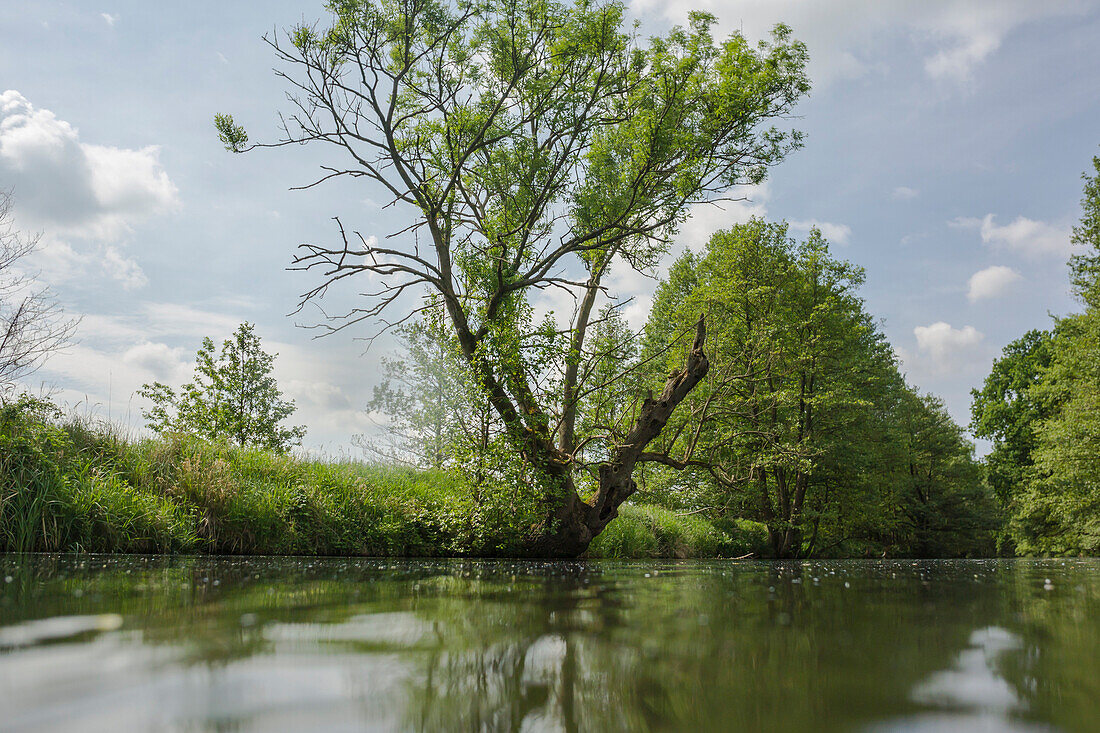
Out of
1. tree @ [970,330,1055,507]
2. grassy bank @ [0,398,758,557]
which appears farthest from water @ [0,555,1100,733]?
tree @ [970,330,1055,507]

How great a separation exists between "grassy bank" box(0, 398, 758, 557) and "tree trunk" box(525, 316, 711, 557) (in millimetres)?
855

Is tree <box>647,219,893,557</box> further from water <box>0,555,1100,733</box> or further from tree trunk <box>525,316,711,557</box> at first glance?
water <box>0,555,1100,733</box>

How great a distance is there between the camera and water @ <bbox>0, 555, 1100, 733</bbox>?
1352 mm

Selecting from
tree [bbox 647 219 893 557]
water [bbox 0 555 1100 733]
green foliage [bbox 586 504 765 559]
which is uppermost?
tree [bbox 647 219 893 557]

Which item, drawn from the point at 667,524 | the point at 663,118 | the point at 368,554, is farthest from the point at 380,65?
the point at 667,524

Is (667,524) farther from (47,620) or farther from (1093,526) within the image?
(1093,526)

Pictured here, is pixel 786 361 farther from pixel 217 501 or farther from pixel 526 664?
pixel 526 664

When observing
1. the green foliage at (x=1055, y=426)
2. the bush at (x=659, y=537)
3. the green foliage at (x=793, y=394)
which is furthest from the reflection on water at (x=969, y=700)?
the green foliage at (x=1055, y=426)

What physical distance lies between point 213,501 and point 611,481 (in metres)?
6.98

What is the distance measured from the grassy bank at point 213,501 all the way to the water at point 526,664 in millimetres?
5400

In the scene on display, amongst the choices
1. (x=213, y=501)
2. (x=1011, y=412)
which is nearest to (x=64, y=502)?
(x=213, y=501)

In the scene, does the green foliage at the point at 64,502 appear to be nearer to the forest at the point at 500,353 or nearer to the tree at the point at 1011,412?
the forest at the point at 500,353

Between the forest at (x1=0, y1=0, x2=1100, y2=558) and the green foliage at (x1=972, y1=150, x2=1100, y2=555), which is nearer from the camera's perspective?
the forest at (x1=0, y1=0, x2=1100, y2=558)

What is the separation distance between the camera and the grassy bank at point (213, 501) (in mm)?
8281
